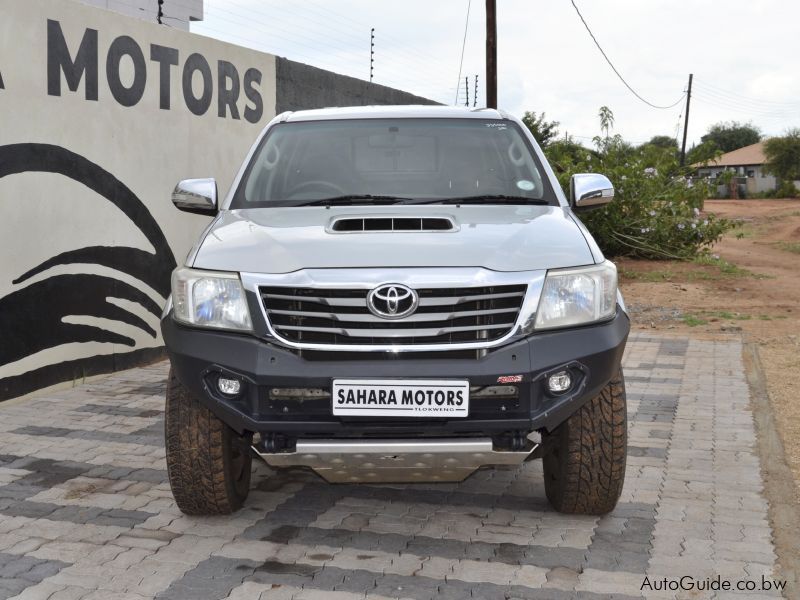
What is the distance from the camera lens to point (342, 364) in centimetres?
378

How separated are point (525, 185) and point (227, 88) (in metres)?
5.69

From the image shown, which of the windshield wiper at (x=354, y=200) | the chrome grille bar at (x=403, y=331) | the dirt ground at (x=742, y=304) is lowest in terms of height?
the dirt ground at (x=742, y=304)

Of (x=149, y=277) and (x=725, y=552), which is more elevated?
(x=149, y=277)

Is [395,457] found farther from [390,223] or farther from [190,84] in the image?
[190,84]

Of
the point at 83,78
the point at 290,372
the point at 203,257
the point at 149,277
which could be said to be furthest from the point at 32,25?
the point at 290,372

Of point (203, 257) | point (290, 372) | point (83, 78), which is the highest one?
point (83, 78)

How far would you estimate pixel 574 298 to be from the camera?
3.93 m

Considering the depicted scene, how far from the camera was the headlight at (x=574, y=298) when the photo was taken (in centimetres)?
387

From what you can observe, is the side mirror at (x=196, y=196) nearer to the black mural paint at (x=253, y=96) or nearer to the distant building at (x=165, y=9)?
the black mural paint at (x=253, y=96)

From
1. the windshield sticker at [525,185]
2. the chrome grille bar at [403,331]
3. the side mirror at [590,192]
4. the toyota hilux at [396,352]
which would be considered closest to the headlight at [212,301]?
the toyota hilux at [396,352]

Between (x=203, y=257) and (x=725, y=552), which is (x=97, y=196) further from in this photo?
(x=725, y=552)

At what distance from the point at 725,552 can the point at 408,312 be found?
5.47 ft

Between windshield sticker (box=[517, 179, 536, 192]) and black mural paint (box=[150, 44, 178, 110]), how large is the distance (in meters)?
4.80

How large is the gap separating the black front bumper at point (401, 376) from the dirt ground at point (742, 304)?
88.0 inches
